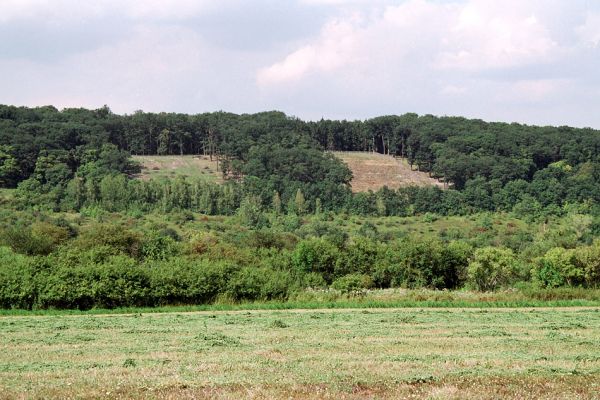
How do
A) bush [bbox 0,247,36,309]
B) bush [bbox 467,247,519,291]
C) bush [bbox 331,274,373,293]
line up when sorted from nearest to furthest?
bush [bbox 0,247,36,309]
bush [bbox 331,274,373,293]
bush [bbox 467,247,519,291]

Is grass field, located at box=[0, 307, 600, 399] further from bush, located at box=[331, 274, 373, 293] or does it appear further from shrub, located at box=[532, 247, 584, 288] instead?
shrub, located at box=[532, 247, 584, 288]

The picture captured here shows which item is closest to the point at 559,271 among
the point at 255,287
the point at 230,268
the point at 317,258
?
the point at 317,258

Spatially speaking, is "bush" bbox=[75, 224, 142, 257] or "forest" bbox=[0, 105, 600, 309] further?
"bush" bbox=[75, 224, 142, 257]

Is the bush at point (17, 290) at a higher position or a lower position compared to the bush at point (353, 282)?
higher

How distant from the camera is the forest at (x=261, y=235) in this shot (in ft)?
201

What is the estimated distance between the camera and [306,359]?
22.8m

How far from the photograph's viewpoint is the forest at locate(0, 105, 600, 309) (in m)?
61.3

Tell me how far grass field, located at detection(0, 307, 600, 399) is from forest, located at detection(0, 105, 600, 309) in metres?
21.8

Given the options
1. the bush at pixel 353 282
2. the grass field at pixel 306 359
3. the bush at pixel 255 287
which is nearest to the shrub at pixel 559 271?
the bush at pixel 353 282

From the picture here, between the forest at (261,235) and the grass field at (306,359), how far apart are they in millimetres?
21757

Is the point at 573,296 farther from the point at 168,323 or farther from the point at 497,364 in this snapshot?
the point at 497,364

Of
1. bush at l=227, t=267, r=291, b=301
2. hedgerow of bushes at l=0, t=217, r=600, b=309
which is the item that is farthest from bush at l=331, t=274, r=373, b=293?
bush at l=227, t=267, r=291, b=301

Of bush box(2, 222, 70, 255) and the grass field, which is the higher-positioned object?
the grass field

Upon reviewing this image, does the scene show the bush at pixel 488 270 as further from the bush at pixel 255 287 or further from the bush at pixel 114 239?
the bush at pixel 114 239
